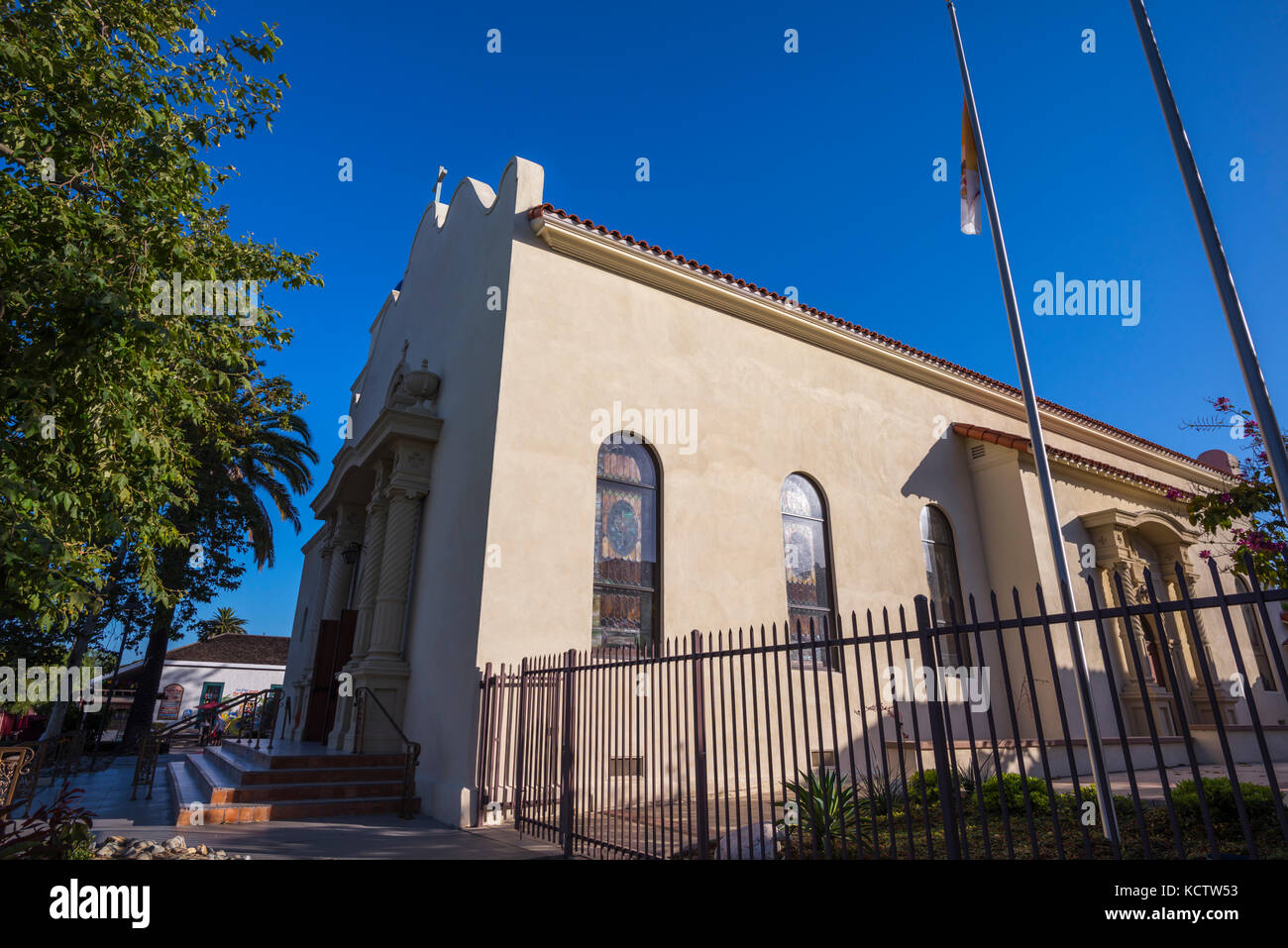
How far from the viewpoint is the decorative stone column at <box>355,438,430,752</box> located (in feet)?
34.4

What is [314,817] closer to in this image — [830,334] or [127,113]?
[127,113]

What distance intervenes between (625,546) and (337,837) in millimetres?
5096

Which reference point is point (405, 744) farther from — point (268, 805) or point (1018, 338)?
point (1018, 338)

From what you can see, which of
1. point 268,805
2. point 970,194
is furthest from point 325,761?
point 970,194

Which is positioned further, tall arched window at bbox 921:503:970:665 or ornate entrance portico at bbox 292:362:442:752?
tall arched window at bbox 921:503:970:665

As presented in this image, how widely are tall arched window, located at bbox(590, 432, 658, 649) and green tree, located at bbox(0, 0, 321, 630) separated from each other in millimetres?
5302

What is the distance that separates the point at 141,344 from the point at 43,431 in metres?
1.15

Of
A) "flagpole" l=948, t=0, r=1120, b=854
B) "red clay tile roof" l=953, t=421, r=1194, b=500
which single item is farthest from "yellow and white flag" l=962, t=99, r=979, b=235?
"red clay tile roof" l=953, t=421, r=1194, b=500

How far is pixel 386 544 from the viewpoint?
11.7 m

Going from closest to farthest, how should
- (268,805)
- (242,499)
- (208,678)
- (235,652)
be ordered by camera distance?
(268,805), (242,499), (208,678), (235,652)

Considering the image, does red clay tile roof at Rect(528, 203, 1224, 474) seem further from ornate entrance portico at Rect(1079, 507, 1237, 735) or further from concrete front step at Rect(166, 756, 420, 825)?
concrete front step at Rect(166, 756, 420, 825)

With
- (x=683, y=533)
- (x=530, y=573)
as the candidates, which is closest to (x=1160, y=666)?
(x=683, y=533)

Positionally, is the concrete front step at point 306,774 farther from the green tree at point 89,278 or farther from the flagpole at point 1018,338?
the flagpole at point 1018,338

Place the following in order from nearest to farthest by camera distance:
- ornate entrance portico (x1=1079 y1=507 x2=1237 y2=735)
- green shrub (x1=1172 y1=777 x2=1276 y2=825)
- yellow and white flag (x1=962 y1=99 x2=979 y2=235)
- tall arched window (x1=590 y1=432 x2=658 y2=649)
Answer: green shrub (x1=1172 y1=777 x2=1276 y2=825), yellow and white flag (x1=962 y1=99 x2=979 y2=235), tall arched window (x1=590 y1=432 x2=658 y2=649), ornate entrance portico (x1=1079 y1=507 x2=1237 y2=735)
